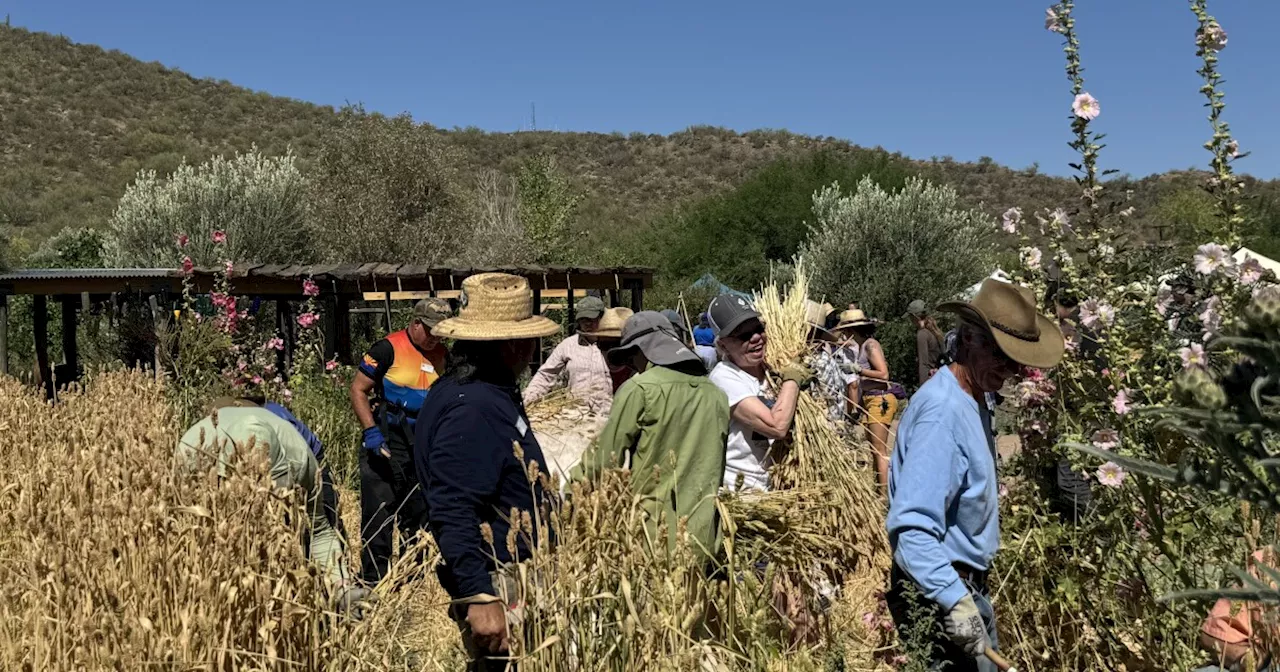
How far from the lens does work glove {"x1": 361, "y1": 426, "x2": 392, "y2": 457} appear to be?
469 centimetres

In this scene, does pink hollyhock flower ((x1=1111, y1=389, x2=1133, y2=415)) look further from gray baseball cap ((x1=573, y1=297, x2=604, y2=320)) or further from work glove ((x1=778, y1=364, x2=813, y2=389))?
gray baseball cap ((x1=573, y1=297, x2=604, y2=320))

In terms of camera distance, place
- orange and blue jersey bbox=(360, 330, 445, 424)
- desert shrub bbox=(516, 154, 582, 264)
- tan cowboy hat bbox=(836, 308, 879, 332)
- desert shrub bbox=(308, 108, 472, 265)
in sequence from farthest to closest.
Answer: desert shrub bbox=(516, 154, 582, 264) < desert shrub bbox=(308, 108, 472, 265) < tan cowboy hat bbox=(836, 308, 879, 332) < orange and blue jersey bbox=(360, 330, 445, 424)

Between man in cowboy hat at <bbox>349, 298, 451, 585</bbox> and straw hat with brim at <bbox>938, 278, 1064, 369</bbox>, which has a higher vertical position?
straw hat with brim at <bbox>938, 278, 1064, 369</bbox>

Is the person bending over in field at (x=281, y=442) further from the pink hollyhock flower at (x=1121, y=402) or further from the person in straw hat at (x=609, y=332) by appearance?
the person in straw hat at (x=609, y=332)

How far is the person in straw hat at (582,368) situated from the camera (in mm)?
5457

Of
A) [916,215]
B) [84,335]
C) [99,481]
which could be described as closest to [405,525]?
[99,481]

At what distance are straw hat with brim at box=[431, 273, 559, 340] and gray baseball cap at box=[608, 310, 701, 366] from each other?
0.41 metres

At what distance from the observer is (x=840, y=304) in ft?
58.3

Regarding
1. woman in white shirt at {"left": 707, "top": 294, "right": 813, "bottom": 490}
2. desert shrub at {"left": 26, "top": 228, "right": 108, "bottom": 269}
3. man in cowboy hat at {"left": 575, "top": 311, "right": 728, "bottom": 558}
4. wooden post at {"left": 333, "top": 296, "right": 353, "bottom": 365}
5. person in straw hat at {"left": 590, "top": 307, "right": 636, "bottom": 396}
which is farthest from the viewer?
desert shrub at {"left": 26, "top": 228, "right": 108, "bottom": 269}

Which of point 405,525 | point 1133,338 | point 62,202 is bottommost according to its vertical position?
point 405,525

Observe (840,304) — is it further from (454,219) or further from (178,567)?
(178,567)

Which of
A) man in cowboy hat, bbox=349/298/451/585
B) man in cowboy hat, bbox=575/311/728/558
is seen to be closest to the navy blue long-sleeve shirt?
man in cowboy hat, bbox=575/311/728/558

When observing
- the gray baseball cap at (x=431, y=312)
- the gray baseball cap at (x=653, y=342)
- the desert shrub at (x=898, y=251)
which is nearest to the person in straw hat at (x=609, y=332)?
the gray baseball cap at (x=431, y=312)

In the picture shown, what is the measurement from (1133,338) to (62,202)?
35.3 metres
